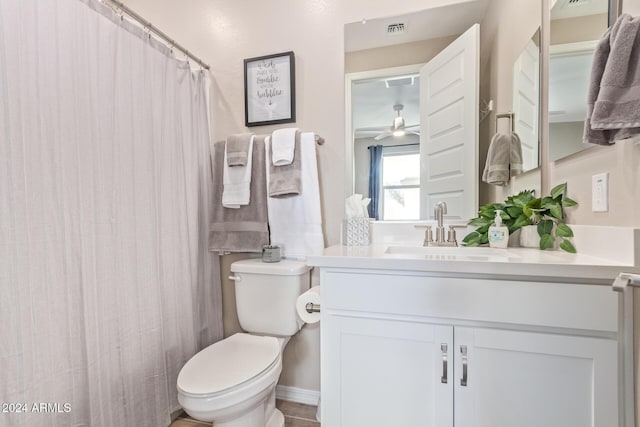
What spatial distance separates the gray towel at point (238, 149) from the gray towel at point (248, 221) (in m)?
0.05

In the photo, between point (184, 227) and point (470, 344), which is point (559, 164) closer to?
point (470, 344)

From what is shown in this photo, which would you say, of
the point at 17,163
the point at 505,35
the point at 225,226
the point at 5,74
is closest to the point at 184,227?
the point at 225,226

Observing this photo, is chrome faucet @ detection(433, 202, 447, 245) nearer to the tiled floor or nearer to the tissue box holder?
the tissue box holder

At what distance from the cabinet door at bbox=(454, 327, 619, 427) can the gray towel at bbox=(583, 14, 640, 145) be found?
0.55 m

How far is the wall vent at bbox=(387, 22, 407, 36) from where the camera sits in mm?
1404

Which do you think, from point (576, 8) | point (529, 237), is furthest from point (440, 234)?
point (576, 8)

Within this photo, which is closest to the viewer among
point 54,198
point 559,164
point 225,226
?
point 54,198

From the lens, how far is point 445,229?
134 centimetres

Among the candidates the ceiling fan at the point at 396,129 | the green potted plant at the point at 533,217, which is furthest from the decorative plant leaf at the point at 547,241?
the ceiling fan at the point at 396,129

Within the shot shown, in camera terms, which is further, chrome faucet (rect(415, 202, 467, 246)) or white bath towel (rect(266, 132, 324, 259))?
white bath towel (rect(266, 132, 324, 259))

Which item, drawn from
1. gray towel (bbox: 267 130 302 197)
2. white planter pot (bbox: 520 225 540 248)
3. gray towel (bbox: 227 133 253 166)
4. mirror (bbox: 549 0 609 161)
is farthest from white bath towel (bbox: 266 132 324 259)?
mirror (bbox: 549 0 609 161)

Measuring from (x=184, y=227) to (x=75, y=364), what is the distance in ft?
2.21

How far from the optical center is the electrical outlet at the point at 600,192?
2.66 feet

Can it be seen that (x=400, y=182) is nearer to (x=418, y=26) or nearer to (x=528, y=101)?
(x=528, y=101)
